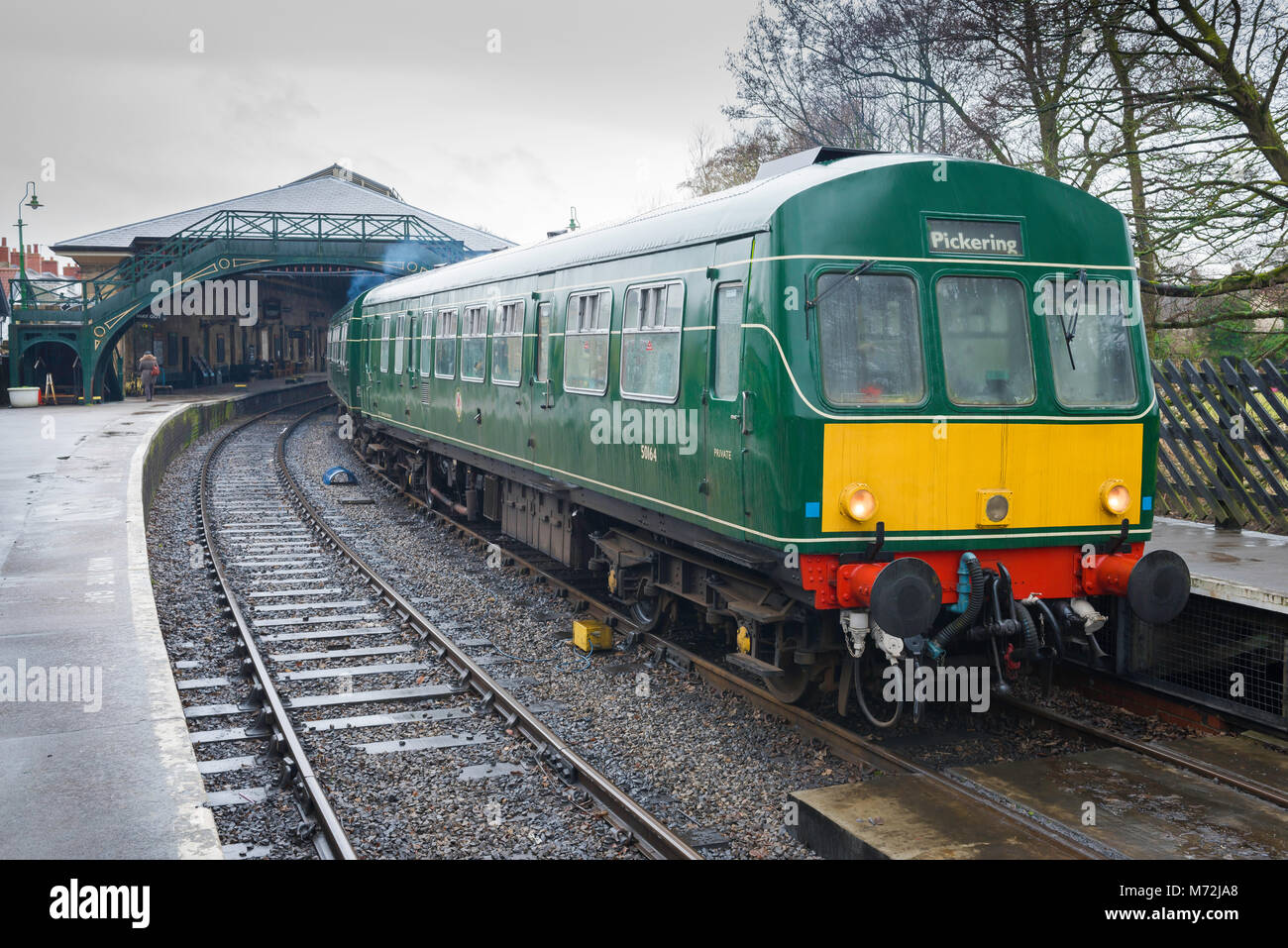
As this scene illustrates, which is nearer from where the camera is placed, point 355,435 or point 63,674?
point 63,674

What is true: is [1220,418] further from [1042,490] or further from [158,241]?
[158,241]

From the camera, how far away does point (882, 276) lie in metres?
6.60

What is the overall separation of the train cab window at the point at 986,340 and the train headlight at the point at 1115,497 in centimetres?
75

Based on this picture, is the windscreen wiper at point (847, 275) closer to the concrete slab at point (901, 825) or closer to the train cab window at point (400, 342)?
the concrete slab at point (901, 825)

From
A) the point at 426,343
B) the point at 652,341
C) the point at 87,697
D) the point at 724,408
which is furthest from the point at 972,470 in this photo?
the point at 426,343

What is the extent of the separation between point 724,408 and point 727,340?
424mm

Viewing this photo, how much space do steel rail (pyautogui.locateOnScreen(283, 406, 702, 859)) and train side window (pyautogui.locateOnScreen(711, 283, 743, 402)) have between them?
7.84 feet

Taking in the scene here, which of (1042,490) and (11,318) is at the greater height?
(11,318)

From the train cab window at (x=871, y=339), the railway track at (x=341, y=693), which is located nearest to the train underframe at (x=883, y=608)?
the train cab window at (x=871, y=339)

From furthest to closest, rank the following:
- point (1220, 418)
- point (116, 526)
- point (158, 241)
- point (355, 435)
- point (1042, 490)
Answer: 1. point (158, 241)
2. point (355, 435)
3. point (116, 526)
4. point (1220, 418)
5. point (1042, 490)

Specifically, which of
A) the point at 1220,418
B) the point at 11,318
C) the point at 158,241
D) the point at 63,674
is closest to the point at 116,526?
the point at 63,674

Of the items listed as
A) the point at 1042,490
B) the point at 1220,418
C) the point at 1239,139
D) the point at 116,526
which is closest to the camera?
the point at 1042,490

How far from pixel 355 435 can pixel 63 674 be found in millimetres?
18650

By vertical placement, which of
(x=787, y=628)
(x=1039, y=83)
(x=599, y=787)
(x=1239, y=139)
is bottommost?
(x=599, y=787)
